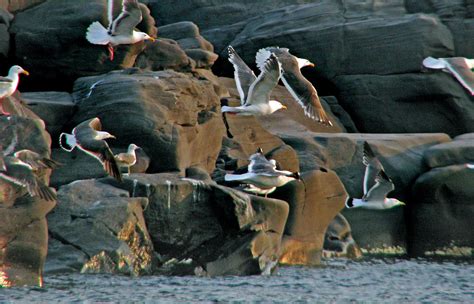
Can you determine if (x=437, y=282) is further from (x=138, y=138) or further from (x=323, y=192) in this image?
(x=138, y=138)

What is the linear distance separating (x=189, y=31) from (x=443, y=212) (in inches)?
→ 256

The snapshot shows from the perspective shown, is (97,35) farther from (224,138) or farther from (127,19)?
(224,138)

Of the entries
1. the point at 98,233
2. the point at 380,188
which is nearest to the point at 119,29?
the point at 98,233

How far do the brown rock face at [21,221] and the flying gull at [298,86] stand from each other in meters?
3.38

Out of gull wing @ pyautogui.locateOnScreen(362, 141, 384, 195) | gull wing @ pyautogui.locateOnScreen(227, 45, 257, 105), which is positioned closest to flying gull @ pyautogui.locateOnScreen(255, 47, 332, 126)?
gull wing @ pyautogui.locateOnScreen(227, 45, 257, 105)

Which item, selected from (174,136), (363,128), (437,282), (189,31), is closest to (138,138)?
(174,136)

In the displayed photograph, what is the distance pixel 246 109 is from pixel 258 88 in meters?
Result: 0.35

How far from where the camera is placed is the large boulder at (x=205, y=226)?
49.0 feet

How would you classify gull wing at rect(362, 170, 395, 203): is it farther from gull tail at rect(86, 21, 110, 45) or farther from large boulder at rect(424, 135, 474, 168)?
gull tail at rect(86, 21, 110, 45)

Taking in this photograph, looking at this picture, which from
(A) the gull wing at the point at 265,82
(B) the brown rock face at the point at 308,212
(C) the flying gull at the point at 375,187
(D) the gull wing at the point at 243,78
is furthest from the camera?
(B) the brown rock face at the point at 308,212

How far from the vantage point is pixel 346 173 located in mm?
21953

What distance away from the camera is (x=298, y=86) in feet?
46.9

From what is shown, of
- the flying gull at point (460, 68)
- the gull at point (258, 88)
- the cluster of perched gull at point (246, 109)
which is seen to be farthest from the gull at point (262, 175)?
the flying gull at point (460, 68)

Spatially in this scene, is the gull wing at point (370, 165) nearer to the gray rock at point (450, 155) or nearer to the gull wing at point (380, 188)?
the gull wing at point (380, 188)
